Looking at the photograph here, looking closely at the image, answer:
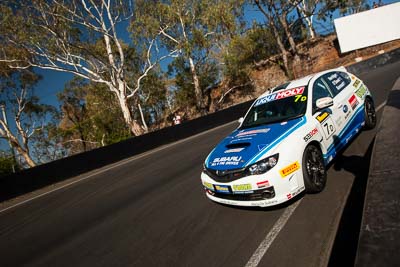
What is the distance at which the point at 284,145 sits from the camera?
146 inches

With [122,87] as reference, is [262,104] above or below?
below

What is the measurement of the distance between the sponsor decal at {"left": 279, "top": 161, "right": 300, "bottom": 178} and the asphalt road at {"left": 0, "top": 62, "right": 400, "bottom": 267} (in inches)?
24.2

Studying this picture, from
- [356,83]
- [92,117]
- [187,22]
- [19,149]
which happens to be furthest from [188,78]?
[356,83]

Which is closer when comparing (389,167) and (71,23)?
(389,167)

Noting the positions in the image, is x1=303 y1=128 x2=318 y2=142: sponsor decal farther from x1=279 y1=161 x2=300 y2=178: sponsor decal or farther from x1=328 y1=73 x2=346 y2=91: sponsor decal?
x1=328 y1=73 x2=346 y2=91: sponsor decal

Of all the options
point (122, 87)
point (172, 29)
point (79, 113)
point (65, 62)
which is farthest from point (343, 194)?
point (79, 113)

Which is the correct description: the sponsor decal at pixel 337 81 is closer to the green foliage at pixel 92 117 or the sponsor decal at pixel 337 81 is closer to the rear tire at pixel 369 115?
the rear tire at pixel 369 115

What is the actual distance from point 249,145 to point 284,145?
517mm

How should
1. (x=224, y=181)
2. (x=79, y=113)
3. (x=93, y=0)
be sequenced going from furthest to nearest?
(x=79, y=113)
(x=93, y=0)
(x=224, y=181)

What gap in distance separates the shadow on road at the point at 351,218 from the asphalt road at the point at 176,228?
0.13 ft

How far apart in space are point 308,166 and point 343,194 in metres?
0.63

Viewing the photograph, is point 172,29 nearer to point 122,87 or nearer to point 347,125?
point 122,87

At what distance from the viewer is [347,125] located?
5047 mm

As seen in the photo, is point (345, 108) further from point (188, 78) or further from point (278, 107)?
Answer: point (188, 78)
